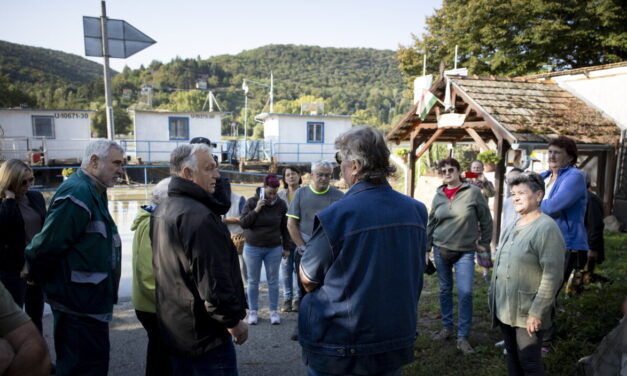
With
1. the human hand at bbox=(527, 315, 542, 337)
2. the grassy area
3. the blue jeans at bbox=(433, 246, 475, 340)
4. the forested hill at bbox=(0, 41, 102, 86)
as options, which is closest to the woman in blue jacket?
the grassy area

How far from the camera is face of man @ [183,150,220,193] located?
2.42 meters

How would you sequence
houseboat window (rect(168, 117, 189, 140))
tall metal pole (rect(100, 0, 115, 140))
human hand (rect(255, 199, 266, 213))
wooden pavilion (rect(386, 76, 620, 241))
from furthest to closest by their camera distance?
houseboat window (rect(168, 117, 189, 140)) → wooden pavilion (rect(386, 76, 620, 241)) → tall metal pole (rect(100, 0, 115, 140)) → human hand (rect(255, 199, 266, 213))

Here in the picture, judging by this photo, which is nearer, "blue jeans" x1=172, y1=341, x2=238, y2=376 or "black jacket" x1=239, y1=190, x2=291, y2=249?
"blue jeans" x1=172, y1=341, x2=238, y2=376

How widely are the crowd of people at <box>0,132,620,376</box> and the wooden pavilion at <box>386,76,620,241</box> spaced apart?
5089 millimetres

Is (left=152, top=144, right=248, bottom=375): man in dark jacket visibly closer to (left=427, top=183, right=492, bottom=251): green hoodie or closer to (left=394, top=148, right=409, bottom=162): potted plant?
(left=427, top=183, right=492, bottom=251): green hoodie

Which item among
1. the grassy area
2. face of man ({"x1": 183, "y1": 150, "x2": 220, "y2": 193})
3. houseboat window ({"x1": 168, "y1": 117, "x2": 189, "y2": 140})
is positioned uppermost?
houseboat window ({"x1": 168, "y1": 117, "x2": 189, "y2": 140})

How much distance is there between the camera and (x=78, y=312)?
255 cm

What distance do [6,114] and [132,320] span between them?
26.7m

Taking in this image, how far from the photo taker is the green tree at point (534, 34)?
734 inches

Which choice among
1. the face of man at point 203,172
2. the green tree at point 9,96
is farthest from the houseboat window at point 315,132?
the green tree at point 9,96

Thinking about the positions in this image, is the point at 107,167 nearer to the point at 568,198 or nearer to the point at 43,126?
the point at 568,198

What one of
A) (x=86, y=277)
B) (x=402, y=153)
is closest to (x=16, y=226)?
(x=86, y=277)

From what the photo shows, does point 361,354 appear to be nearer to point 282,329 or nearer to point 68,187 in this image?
point 68,187

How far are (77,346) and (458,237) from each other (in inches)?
129
